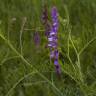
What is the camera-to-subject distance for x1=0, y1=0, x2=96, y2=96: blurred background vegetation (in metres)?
2.18

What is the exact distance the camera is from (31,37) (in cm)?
294

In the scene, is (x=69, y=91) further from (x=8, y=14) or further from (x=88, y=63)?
(x=8, y=14)

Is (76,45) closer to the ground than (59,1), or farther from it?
closer to the ground

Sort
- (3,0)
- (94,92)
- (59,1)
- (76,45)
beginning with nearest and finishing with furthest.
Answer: (94,92), (76,45), (59,1), (3,0)

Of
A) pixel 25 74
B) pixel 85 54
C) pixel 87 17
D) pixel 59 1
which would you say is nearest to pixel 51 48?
pixel 25 74

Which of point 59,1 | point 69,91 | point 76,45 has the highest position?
point 59,1

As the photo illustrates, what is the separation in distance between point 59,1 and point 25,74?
3.81 feet

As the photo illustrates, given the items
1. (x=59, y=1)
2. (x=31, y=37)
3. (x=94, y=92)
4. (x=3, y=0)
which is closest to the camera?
(x=94, y=92)

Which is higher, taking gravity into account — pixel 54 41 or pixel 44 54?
pixel 54 41

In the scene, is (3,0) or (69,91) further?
(3,0)

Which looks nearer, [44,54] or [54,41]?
[54,41]

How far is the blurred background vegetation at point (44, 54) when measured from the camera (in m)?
2.18

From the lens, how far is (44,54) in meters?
2.69

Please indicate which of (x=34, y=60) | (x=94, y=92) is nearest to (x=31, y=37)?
(x=34, y=60)
